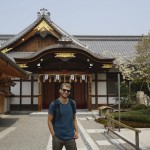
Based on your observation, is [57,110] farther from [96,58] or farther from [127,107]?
[127,107]

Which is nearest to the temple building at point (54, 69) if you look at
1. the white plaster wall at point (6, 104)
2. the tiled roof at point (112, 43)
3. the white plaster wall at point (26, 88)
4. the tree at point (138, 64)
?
the white plaster wall at point (26, 88)

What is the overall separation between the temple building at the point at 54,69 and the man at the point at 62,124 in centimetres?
1659

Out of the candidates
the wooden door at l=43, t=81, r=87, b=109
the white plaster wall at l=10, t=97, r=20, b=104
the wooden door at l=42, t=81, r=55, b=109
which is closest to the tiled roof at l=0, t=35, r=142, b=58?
the wooden door at l=43, t=81, r=87, b=109

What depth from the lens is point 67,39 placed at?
2291cm

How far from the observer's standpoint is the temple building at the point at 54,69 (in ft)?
72.6

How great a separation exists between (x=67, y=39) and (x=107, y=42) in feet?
37.3

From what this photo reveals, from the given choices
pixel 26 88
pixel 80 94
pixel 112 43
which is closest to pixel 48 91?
pixel 26 88

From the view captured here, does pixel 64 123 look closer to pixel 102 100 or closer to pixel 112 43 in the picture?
pixel 102 100

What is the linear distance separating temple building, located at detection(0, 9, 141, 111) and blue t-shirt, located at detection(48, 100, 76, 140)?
54.6 ft

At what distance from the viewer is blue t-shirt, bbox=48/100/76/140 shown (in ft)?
17.1

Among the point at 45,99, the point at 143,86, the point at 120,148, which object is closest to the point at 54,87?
the point at 45,99

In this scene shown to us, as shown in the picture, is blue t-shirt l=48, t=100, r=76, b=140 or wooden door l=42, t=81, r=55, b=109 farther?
wooden door l=42, t=81, r=55, b=109

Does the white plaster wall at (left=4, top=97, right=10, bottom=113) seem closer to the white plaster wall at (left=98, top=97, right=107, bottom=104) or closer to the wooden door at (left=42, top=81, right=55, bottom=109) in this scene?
the wooden door at (left=42, top=81, right=55, bottom=109)

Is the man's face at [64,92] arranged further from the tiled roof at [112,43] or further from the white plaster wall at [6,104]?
the tiled roof at [112,43]
